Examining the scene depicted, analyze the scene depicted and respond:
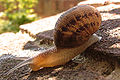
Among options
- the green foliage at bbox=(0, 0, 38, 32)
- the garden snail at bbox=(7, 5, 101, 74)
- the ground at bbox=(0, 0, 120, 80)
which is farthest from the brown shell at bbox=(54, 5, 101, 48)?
the green foliage at bbox=(0, 0, 38, 32)

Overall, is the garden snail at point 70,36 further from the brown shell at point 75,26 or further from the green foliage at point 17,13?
the green foliage at point 17,13

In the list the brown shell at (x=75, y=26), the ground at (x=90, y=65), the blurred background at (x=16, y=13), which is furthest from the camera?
the blurred background at (x=16, y=13)

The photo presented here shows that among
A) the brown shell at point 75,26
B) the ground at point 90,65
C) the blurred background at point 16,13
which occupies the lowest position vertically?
the blurred background at point 16,13

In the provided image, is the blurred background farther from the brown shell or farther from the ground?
the brown shell

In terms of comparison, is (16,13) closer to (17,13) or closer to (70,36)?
(17,13)

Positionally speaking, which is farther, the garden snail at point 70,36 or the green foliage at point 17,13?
the green foliage at point 17,13

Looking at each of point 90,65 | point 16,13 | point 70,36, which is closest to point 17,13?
point 16,13

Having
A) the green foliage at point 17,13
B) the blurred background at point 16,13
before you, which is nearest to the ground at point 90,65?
the blurred background at point 16,13
